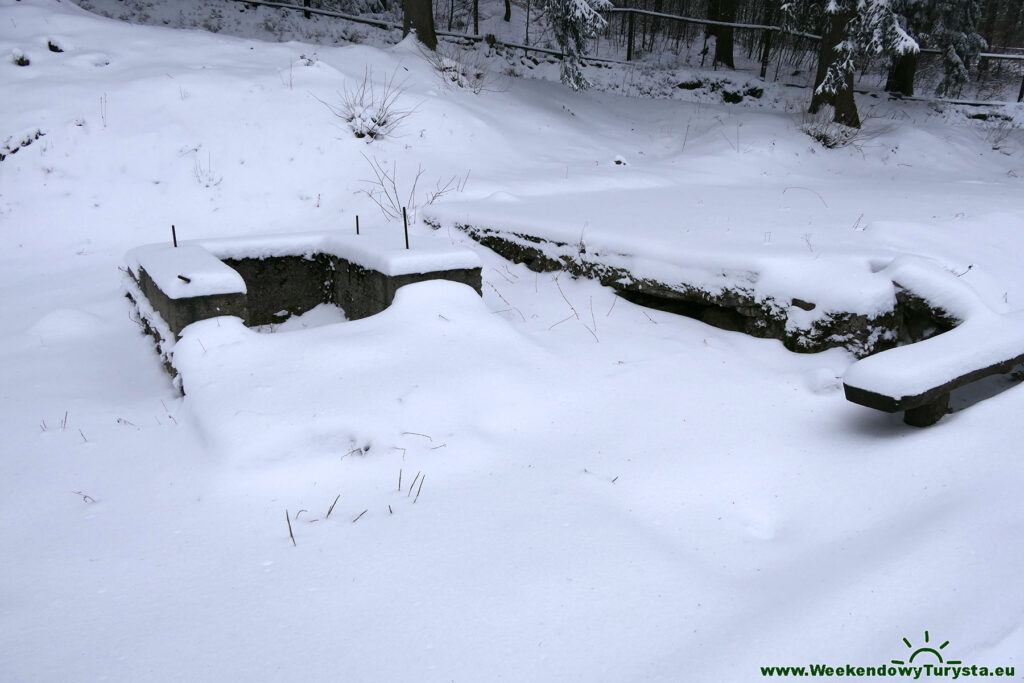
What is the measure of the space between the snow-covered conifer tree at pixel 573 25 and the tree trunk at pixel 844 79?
2983 mm

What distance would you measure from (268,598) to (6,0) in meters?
9.19

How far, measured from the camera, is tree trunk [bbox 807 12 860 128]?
908cm

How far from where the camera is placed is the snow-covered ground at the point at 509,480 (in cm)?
183

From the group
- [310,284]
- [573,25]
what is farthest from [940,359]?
[573,25]

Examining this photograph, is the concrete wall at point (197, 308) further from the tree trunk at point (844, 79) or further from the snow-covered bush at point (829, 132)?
the tree trunk at point (844, 79)

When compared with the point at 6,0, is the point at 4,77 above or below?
below

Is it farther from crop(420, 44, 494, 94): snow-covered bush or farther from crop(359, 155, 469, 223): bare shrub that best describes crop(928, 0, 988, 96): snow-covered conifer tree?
crop(359, 155, 469, 223): bare shrub

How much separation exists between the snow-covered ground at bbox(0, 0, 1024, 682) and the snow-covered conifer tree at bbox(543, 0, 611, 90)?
3.60 m

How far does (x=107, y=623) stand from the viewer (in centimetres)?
192

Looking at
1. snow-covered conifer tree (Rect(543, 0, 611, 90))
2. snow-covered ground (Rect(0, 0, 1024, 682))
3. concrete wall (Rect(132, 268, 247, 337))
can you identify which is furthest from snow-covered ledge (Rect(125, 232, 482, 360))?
Answer: snow-covered conifer tree (Rect(543, 0, 611, 90))

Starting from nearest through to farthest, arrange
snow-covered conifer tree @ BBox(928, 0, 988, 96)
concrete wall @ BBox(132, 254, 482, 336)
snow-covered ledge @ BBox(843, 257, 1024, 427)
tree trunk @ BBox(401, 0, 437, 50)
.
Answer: snow-covered ledge @ BBox(843, 257, 1024, 427), concrete wall @ BBox(132, 254, 482, 336), tree trunk @ BBox(401, 0, 437, 50), snow-covered conifer tree @ BBox(928, 0, 988, 96)

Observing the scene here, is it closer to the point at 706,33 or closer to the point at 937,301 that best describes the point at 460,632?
the point at 937,301

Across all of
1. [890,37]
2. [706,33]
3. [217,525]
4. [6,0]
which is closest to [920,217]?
[890,37]

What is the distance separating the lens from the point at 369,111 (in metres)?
7.37
